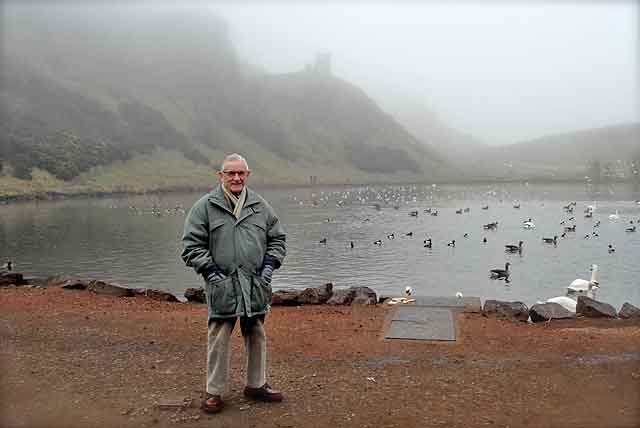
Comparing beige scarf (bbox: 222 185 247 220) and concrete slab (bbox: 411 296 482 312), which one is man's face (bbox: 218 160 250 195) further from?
concrete slab (bbox: 411 296 482 312)

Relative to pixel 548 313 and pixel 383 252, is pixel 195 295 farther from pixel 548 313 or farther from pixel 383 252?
pixel 383 252

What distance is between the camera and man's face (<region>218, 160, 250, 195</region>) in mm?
6512

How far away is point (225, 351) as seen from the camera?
6.55 meters

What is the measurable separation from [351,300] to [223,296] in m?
7.82

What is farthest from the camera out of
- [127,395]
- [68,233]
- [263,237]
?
[68,233]

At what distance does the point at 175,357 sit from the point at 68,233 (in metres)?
39.2

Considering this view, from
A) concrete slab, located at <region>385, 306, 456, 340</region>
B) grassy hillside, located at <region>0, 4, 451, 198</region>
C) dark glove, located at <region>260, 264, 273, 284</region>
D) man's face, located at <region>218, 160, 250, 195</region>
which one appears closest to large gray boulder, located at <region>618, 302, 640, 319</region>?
concrete slab, located at <region>385, 306, 456, 340</region>

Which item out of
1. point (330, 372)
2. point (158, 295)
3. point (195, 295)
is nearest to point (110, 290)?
point (158, 295)

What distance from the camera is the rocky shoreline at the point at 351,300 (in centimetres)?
1170

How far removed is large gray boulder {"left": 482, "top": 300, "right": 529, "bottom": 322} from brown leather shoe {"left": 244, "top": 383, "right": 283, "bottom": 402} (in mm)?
6427

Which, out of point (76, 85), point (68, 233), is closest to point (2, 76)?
point (76, 85)

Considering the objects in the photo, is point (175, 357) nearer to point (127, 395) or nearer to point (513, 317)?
point (127, 395)

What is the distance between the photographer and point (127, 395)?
23.1ft

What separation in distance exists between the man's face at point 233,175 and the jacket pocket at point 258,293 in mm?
1027
